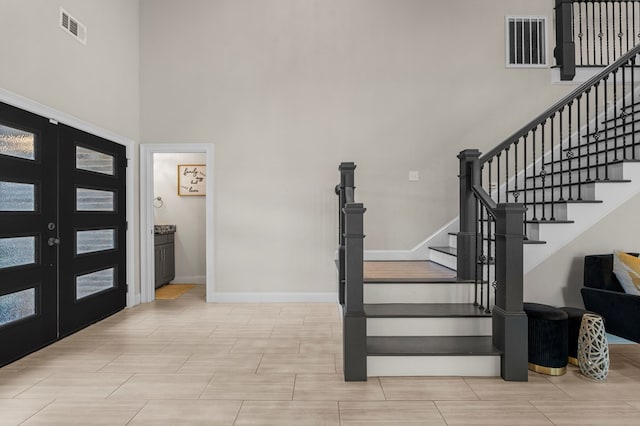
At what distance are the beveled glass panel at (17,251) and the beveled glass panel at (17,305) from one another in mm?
257

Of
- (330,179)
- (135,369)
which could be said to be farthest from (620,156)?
(135,369)

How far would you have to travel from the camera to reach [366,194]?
5.28 m

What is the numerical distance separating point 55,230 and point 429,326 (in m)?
3.61

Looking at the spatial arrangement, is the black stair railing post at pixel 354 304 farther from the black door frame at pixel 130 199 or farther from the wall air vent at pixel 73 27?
the wall air vent at pixel 73 27

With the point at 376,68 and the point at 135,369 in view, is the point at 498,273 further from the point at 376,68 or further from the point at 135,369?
the point at 376,68

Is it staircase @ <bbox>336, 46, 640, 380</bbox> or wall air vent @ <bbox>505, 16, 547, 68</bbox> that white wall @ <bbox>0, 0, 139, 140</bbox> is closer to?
staircase @ <bbox>336, 46, 640, 380</bbox>

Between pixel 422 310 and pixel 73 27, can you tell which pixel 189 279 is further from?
pixel 422 310

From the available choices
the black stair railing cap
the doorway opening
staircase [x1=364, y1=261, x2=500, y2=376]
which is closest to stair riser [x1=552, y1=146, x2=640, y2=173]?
the black stair railing cap

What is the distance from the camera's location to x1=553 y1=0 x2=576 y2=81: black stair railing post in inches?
192

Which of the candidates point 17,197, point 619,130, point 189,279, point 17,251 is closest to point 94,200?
point 17,197

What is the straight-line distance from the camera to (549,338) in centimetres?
289

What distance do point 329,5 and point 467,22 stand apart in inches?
74.4

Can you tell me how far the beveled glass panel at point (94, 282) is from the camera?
4152 millimetres

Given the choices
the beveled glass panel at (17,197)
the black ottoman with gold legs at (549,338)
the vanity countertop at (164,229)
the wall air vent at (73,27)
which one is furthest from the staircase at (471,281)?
the vanity countertop at (164,229)
